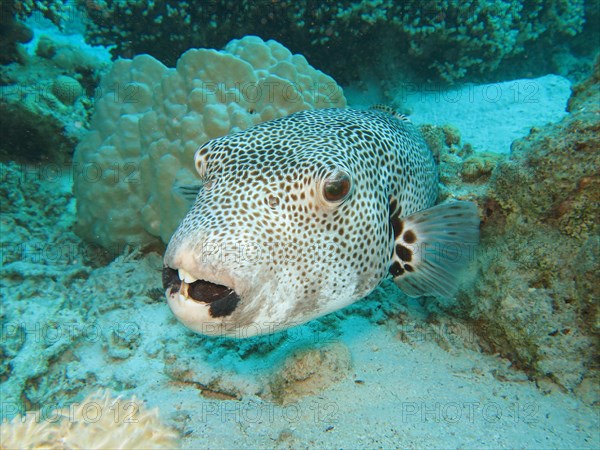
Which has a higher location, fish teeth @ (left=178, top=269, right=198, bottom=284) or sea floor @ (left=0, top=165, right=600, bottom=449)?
fish teeth @ (left=178, top=269, right=198, bottom=284)

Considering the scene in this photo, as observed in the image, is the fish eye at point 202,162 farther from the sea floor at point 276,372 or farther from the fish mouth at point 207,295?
the sea floor at point 276,372

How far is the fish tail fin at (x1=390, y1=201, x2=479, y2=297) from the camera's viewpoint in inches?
107

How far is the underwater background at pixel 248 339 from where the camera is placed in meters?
2.64

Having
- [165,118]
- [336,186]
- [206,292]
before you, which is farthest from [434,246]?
[165,118]

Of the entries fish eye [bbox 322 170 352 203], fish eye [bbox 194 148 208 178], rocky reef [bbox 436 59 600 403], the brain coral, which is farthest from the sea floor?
fish eye [bbox 194 148 208 178]

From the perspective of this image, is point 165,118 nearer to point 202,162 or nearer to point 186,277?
point 202,162

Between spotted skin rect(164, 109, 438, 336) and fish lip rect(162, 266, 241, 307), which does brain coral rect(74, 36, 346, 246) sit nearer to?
spotted skin rect(164, 109, 438, 336)

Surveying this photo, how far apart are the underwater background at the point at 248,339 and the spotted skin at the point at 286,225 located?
3.07ft

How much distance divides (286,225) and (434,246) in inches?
47.8

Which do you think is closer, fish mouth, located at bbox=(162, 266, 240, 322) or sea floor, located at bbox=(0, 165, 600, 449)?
fish mouth, located at bbox=(162, 266, 240, 322)

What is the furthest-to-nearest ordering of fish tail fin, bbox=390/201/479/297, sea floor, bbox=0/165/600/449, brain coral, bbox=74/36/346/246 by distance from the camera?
brain coral, bbox=74/36/346/246
fish tail fin, bbox=390/201/479/297
sea floor, bbox=0/165/600/449

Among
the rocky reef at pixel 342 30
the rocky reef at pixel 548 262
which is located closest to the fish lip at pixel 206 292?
the rocky reef at pixel 548 262

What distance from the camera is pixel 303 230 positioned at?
7.06 feet

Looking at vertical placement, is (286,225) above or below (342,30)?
below
